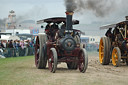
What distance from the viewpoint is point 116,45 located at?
13.9m

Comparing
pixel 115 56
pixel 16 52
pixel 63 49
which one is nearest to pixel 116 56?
pixel 115 56

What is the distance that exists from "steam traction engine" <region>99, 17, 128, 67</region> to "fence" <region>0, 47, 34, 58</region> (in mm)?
7282

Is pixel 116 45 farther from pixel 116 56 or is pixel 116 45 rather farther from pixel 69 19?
pixel 69 19

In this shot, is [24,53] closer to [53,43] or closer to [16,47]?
[16,47]

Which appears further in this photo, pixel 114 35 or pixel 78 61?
pixel 114 35

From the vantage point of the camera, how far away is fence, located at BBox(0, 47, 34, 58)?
1964cm

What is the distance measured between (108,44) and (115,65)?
137cm

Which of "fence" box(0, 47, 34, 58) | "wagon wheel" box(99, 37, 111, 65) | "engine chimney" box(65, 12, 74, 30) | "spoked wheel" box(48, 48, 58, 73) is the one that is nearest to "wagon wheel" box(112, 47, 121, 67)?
"wagon wheel" box(99, 37, 111, 65)

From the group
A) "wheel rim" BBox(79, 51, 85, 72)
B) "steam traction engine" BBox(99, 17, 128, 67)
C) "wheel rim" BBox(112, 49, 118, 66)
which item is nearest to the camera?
"wheel rim" BBox(79, 51, 85, 72)

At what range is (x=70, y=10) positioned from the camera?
11.8 m

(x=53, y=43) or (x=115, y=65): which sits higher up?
(x=53, y=43)

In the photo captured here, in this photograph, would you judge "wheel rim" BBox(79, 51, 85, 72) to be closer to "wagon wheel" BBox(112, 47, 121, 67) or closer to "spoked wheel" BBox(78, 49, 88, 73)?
"spoked wheel" BBox(78, 49, 88, 73)

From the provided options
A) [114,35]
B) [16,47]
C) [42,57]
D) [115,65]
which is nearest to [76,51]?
[42,57]

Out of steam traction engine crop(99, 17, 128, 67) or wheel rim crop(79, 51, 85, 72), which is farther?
steam traction engine crop(99, 17, 128, 67)
